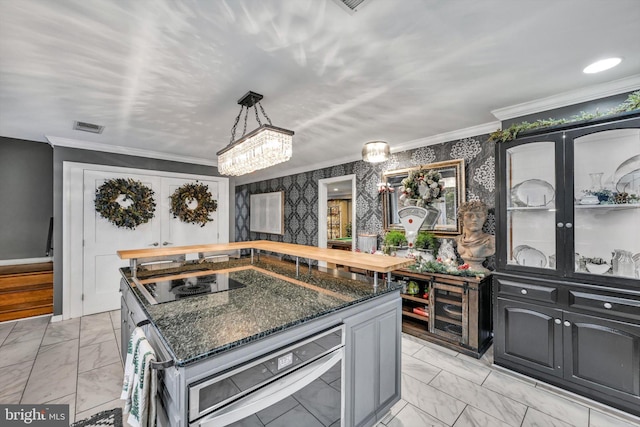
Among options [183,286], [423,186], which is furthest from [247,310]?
[423,186]

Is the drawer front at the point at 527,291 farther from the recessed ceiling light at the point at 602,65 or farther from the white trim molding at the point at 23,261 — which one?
the white trim molding at the point at 23,261

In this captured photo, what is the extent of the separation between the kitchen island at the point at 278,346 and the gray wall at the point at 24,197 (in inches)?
126

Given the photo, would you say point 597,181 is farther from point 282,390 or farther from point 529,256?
point 282,390

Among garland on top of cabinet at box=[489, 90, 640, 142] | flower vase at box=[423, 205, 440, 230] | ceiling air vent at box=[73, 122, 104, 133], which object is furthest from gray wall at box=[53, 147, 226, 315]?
garland on top of cabinet at box=[489, 90, 640, 142]

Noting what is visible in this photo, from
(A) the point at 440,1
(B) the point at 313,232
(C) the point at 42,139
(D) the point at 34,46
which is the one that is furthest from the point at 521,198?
(C) the point at 42,139

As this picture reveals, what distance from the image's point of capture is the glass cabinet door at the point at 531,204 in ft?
7.45

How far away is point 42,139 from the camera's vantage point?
376cm

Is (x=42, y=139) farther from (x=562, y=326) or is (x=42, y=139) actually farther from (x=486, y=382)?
(x=562, y=326)

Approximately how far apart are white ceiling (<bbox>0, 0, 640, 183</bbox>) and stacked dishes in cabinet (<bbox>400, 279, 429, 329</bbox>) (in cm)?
187

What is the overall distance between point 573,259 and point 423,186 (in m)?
1.58

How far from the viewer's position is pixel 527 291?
7.59 ft

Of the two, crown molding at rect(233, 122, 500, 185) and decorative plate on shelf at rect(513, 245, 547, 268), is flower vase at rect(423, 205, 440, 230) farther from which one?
decorative plate on shelf at rect(513, 245, 547, 268)

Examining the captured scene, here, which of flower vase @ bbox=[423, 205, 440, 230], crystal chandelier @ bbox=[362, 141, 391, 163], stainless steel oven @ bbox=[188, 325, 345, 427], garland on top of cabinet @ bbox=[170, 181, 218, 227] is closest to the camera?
stainless steel oven @ bbox=[188, 325, 345, 427]

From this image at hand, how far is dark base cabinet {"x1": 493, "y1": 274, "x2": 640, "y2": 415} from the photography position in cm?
187
